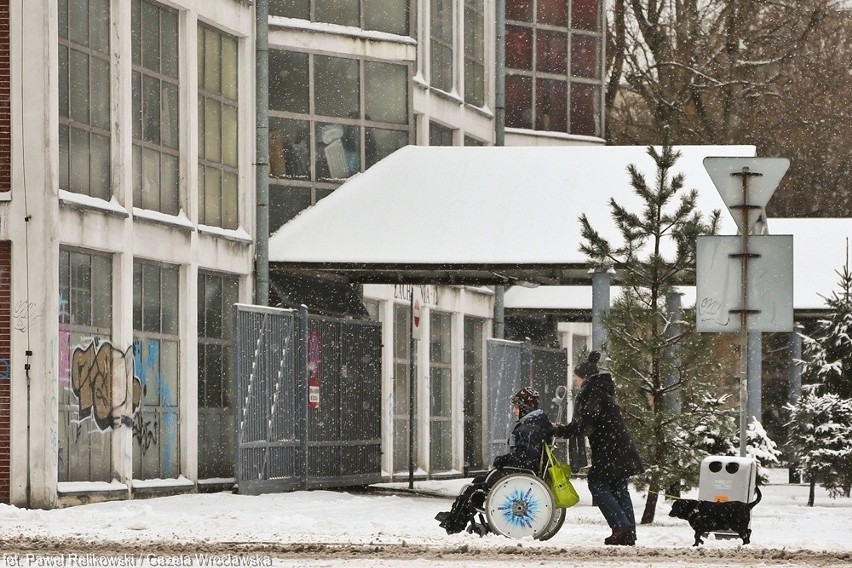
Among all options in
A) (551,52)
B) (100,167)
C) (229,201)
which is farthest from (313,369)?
(551,52)

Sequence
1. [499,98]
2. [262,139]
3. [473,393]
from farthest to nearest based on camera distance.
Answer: [499,98], [473,393], [262,139]

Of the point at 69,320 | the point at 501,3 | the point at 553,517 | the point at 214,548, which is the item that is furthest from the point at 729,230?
the point at 501,3

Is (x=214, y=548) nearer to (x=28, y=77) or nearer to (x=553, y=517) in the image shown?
(x=553, y=517)

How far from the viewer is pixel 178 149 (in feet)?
90.9

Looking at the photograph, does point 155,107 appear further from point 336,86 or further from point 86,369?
point 336,86

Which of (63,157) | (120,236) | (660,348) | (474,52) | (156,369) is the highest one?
(474,52)

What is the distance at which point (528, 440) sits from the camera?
59.0 feet

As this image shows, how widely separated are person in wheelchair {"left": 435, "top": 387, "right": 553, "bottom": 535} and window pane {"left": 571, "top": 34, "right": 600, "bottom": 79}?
29.6 meters

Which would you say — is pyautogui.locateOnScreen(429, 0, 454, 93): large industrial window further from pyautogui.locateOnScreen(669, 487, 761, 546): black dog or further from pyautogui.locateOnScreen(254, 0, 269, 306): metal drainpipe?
pyautogui.locateOnScreen(669, 487, 761, 546): black dog

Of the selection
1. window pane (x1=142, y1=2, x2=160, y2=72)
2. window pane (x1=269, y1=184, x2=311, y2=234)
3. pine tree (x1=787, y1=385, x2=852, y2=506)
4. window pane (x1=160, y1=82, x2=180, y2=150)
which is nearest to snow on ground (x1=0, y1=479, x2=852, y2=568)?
pine tree (x1=787, y1=385, x2=852, y2=506)

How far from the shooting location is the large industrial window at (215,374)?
1115 inches

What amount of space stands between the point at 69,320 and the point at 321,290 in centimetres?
838

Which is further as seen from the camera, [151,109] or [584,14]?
[584,14]

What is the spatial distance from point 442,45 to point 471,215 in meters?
10.2
